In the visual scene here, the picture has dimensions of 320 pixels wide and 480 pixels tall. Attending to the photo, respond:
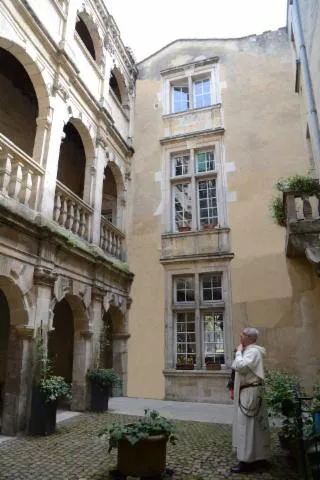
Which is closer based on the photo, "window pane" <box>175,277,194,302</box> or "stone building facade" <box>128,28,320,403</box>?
"stone building facade" <box>128,28,320,403</box>

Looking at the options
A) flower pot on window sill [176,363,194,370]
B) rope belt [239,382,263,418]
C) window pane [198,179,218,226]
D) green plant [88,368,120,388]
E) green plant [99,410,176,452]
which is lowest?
green plant [99,410,176,452]

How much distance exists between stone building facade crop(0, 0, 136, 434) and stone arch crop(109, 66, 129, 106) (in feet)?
0.10

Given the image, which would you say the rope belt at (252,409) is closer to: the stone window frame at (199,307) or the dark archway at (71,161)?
the stone window frame at (199,307)

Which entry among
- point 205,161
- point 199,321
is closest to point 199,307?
point 199,321

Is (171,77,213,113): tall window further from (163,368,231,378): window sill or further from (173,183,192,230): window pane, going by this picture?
(163,368,231,378): window sill

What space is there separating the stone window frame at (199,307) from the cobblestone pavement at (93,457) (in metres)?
2.94

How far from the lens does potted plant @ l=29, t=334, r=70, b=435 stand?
5.17m

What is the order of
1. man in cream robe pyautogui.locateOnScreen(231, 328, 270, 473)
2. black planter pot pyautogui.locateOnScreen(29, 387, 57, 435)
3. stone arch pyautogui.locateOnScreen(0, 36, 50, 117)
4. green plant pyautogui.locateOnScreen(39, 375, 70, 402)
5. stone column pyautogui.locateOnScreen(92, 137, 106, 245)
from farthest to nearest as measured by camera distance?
1. stone column pyautogui.locateOnScreen(92, 137, 106, 245)
2. stone arch pyautogui.locateOnScreen(0, 36, 50, 117)
3. green plant pyautogui.locateOnScreen(39, 375, 70, 402)
4. black planter pot pyautogui.locateOnScreen(29, 387, 57, 435)
5. man in cream robe pyautogui.locateOnScreen(231, 328, 270, 473)

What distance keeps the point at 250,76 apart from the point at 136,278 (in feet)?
20.3

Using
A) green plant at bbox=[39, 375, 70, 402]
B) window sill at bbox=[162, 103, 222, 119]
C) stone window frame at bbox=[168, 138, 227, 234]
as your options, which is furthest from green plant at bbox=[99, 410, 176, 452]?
window sill at bbox=[162, 103, 222, 119]

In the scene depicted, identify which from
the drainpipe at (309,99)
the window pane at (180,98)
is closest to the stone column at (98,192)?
the window pane at (180,98)

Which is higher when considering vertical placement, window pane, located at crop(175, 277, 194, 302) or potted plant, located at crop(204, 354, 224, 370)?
window pane, located at crop(175, 277, 194, 302)

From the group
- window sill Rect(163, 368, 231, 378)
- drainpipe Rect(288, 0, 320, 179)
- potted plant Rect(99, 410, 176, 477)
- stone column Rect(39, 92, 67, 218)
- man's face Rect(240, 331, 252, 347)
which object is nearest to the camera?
potted plant Rect(99, 410, 176, 477)

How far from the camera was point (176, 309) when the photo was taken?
29.6 feet
